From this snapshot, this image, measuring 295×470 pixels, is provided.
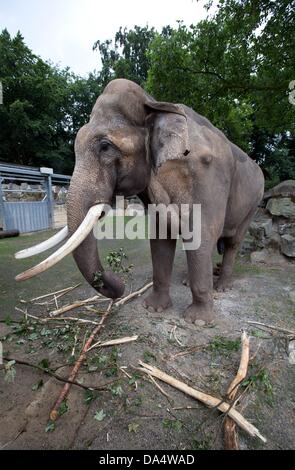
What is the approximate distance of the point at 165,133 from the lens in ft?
7.03

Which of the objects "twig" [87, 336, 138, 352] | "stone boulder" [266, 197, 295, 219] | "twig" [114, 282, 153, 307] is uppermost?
"stone boulder" [266, 197, 295, 219]

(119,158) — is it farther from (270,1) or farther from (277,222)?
(270,1)

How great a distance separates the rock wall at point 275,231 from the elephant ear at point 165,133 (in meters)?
3.40

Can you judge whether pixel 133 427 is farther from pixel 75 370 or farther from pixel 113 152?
pixel 113 152

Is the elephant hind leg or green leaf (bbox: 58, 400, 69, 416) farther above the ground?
the elephant hind leg

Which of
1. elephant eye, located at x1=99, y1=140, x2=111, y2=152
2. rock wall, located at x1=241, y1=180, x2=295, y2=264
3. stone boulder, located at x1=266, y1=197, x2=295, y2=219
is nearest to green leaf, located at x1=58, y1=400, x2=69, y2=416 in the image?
elephant eye, located at x1=99, y1=140, x2=111, y2=152

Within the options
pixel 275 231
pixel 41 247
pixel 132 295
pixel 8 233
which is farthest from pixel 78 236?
pixel 8 233

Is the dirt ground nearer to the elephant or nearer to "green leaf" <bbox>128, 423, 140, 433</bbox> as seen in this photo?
"green leaf" <bbox>128, 423, 140, 433</bbox>

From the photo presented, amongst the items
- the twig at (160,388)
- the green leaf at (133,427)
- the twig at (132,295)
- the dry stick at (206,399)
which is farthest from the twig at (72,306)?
the green leaf at (133,427)

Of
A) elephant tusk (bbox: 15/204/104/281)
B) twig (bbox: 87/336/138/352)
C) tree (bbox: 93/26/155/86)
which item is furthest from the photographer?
tree (bbox: 93/26/155/86)

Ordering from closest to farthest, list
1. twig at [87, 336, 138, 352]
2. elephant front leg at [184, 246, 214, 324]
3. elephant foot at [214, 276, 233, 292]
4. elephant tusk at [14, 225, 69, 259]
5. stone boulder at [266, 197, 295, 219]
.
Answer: elephant tusk at [14, 225, 69, 259]
twig at [87, 336, 138, 352]
elephant front leg at [184, 246, 214, 324]
elephant foot at [214, 276, 233, 292]
stone boulder at [266, 197, 295, 219]

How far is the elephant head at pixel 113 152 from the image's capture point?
211 centimetres

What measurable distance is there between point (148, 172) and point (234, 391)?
1608 millimetres

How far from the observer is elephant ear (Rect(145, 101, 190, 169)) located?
210 cm
